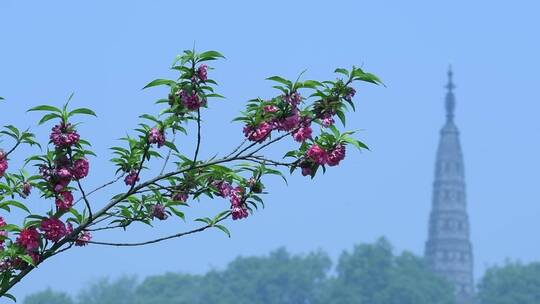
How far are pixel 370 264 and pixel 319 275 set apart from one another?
48.8 ft

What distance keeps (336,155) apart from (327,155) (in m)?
0.08

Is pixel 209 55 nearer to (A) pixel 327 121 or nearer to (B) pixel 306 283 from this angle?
(A) pixel 327 121

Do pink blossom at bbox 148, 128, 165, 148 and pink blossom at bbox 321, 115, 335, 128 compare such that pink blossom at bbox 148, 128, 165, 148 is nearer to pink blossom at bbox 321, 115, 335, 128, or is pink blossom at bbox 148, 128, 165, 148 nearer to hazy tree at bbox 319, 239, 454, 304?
pink blossom at bbox 321, 115, 335, 128

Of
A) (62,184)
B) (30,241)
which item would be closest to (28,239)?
(30,241)

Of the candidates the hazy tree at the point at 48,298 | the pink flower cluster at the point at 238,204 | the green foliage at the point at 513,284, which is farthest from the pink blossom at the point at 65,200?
the hazy tree at the point at 48,298

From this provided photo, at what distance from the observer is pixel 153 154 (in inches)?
504

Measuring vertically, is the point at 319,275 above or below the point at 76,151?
above

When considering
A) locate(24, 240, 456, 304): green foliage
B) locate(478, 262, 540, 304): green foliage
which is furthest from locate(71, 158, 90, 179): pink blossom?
locate(24, 240, 456, 304): green foliage

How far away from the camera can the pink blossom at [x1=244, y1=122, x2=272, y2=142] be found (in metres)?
12.8

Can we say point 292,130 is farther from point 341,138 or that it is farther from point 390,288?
point 390,288

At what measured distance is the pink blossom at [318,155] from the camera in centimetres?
1253

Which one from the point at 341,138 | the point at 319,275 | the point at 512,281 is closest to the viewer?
the point at 341,138

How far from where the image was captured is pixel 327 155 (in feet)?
41.2

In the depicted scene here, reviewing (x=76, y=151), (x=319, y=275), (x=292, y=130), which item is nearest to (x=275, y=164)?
(x=292, y=130)
